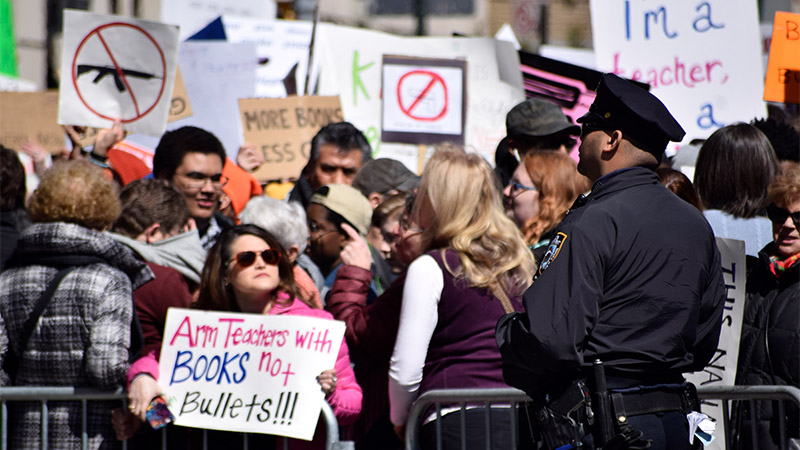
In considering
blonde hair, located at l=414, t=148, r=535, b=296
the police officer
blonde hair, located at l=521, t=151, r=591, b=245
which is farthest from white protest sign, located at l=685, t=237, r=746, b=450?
the police officer

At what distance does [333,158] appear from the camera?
5855 mm

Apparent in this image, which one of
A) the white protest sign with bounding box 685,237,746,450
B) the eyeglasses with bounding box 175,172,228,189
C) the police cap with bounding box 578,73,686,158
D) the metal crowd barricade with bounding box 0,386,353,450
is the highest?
the police cap with bounding box 578,73,686,158

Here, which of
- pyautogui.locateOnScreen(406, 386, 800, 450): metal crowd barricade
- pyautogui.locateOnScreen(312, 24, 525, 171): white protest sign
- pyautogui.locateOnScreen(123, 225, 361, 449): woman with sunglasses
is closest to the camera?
pyautogui.locateOnScreen(406, 386, 800, 450): metal crowd barricade

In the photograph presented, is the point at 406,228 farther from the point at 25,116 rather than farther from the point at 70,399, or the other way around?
the point at 25,116

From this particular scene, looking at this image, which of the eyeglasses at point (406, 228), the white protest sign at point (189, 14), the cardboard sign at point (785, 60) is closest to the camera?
the eyeglasses at point (406, 228)

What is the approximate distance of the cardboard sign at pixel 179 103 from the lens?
6848mm

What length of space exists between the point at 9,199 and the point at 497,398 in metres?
2.80

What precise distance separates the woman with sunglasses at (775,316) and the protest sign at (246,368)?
1615mm

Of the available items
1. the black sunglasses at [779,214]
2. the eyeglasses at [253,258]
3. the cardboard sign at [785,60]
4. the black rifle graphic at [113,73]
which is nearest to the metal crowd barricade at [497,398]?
the black sunglasses at [779,214]

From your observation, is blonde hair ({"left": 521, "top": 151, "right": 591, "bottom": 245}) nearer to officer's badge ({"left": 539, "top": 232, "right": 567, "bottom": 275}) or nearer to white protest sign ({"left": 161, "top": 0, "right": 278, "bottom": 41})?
officer's badge ({"left": 539, "top": 232, "right": 567, "bottom": 275})

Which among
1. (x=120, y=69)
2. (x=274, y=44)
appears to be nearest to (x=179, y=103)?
(x=120, y=69)

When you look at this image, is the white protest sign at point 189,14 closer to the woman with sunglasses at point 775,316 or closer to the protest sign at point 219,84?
the protest sign at point 219,84

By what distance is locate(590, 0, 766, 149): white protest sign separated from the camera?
21.3 feet

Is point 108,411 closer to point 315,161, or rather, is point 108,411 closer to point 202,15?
point 315,161
